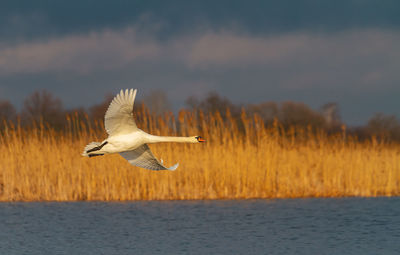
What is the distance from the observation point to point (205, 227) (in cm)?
1184

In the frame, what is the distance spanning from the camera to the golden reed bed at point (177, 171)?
1438 centimetres

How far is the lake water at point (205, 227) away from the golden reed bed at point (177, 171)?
0.42 meters

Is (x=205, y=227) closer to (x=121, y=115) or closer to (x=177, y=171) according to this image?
(x=177, y=171)

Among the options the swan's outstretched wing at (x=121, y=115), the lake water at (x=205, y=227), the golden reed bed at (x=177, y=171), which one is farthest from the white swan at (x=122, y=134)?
the golden reed bed at (x=177, y=171)

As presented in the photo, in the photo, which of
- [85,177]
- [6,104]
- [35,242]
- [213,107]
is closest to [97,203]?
[85,177]

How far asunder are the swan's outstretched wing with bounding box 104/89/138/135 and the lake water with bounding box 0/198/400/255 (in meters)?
3.86

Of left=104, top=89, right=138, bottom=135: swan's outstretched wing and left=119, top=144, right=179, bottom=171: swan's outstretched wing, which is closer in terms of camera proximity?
left=104, top=89, right=138, bottom=135: swan's outstretched wing

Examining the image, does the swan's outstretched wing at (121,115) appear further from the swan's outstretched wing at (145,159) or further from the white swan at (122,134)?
the swan's outstretched wing at (145,159)

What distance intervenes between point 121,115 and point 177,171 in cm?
823

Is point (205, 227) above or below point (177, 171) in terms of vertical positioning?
below

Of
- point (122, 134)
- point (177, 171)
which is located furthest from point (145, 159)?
point (177, 171)

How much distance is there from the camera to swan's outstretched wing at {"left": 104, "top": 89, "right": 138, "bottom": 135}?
6.38 metres

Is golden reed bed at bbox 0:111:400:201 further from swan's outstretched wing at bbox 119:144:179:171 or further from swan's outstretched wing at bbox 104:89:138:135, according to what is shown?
swan's outstretched wing at bbox 104:89:138:135

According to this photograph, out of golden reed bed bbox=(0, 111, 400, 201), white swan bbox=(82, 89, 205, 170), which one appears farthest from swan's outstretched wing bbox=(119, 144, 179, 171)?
golden reed bed bbox=(0, 111, 400, 201)
